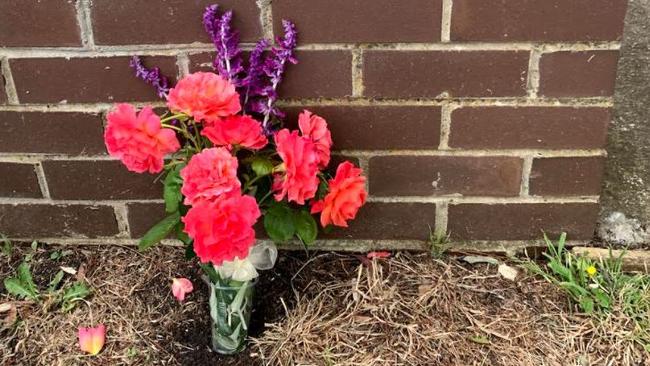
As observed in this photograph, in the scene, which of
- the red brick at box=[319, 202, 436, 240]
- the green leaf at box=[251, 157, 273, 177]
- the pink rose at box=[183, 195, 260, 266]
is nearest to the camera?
the pink rose at box=[183, 195, 260, 266]

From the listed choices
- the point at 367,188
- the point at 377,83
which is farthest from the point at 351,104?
the point at 367,188

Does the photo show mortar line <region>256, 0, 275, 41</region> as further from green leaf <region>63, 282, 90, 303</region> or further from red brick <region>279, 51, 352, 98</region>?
green leaf <region>63, 282, 90, 303</region>

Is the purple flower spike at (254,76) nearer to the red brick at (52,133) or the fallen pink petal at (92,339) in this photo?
the red brick at (52,133)

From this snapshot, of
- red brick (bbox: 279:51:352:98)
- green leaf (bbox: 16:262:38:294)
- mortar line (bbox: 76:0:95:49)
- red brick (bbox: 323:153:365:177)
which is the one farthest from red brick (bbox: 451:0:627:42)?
green leaf (bbox: 16:262:38:294)

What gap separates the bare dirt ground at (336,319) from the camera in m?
1.41

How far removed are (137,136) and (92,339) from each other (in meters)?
0.48

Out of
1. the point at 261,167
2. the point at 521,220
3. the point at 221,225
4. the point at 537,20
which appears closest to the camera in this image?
the point at 221,225

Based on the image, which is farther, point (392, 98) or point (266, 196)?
point (392, 98)

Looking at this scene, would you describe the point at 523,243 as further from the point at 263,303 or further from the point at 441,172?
the point at 263,303

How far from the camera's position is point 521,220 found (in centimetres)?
161

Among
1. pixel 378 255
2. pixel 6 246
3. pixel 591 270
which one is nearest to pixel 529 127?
pixel 591 270

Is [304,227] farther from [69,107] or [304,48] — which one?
[69,107]

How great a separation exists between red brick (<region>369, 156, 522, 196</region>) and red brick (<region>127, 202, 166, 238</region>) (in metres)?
0.49

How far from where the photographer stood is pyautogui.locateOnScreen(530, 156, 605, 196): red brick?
1.54 meters
